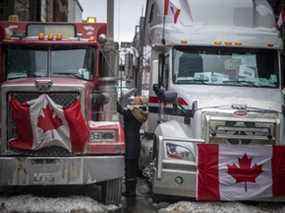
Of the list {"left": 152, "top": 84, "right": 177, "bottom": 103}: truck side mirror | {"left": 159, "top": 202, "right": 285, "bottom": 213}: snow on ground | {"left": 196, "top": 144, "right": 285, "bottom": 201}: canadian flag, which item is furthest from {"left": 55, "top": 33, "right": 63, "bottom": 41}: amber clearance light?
{"left": 159, "top": 202, "right": 285, "bottom": 213}: snow on ground

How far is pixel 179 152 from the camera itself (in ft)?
31.1

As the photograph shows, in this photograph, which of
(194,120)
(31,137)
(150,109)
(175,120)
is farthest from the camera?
(150,109)

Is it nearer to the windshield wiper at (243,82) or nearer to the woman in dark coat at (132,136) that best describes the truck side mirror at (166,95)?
the woman in dark coat at (132,136)

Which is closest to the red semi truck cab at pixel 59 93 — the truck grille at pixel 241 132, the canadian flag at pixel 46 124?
the canadian flag at pixel 46 124

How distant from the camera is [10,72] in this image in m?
10.1

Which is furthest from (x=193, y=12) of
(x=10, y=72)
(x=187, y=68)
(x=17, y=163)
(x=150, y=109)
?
(x=17, y=163)

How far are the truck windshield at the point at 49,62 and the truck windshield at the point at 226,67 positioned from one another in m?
1.62

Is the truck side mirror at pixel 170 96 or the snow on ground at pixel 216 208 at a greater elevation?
the truck side mirror at pixel 170 96

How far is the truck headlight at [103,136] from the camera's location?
948 cm

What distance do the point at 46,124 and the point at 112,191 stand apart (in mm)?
1583

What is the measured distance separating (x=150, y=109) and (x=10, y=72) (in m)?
3.08

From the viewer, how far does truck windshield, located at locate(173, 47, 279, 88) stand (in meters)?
10.6

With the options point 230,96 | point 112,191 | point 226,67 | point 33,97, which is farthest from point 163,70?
point 33,97

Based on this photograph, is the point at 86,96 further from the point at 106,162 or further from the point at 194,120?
the point at 194,120
